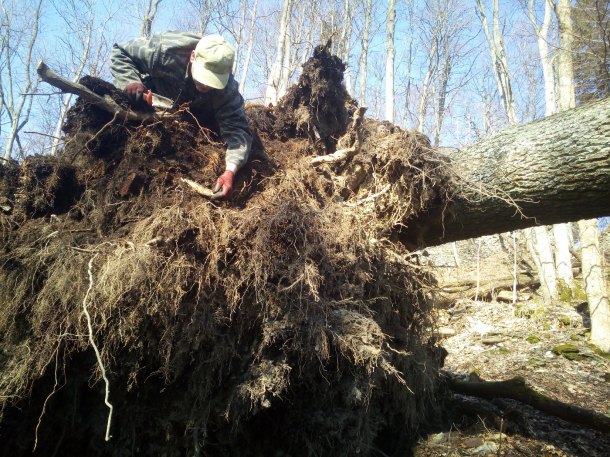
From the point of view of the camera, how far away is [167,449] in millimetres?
2254

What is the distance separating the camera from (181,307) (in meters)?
2.10

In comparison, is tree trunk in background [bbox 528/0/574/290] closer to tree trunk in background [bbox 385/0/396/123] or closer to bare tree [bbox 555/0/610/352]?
bare tree [bbox 555/0/610/352]

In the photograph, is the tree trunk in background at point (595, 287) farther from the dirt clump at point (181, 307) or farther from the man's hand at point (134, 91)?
the man's hand at point (134, 91)

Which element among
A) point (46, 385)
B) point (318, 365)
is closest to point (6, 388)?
point (46, 385)

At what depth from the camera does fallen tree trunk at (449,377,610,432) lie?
3.12 metres

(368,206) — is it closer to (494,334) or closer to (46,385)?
(46,385)

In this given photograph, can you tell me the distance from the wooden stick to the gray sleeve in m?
0.51

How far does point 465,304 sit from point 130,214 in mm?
7818

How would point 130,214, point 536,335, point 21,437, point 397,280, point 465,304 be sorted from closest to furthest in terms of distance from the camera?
point 21,437 → point 130,214 → point 397,280 → point 536,335 → point 465,304

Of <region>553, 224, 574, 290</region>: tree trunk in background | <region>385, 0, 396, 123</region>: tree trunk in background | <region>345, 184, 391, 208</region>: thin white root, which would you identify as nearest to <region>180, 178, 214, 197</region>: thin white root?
<region>345, 184, 391, 208</region>: thin white root

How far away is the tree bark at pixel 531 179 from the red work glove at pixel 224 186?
1.41 m

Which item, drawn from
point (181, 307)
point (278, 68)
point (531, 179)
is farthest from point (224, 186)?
point (278, 68)

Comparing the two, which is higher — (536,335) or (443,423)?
(536,335)

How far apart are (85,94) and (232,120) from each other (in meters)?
→ 1.01
